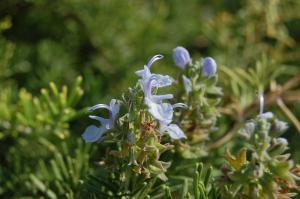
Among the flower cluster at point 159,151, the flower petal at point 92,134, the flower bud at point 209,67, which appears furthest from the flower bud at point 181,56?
the flower petal at point 92,134

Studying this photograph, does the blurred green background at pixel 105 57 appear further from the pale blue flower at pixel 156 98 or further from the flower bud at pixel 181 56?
the pale blue flower at pixel 156 98

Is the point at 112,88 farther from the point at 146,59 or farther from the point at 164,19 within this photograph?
the point at 164,19

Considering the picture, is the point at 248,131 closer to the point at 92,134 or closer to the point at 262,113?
the point at 262,113

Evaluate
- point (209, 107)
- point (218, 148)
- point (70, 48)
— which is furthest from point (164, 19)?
point (209, 107)

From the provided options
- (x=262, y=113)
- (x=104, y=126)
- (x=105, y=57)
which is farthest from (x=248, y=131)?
(x=105, y=57)

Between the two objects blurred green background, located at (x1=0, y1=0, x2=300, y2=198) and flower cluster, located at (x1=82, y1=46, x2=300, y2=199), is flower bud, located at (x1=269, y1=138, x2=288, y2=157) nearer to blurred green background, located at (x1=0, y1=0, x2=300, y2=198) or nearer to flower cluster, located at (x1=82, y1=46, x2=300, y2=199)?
flower cluster, located at (x1=82, y1=46, x2=300, y2=199)

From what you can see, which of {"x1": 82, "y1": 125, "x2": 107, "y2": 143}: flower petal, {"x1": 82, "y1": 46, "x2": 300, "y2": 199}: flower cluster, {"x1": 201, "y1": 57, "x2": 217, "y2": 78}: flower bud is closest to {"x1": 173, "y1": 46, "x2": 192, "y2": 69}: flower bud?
{"x1": 201, "y1": 57, "x2": 217, "y2": 78}: flower bud

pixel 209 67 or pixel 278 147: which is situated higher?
pixel 209 67

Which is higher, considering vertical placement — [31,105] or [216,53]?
[216,53]
